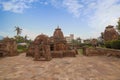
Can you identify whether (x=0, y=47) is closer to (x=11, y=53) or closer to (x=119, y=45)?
(x=11, y=53)

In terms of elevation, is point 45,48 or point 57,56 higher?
point 45,48

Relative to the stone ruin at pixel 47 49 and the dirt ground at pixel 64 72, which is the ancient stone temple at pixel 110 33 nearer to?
the stone ruin at pixel 47 49

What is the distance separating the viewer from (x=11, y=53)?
2164 cm

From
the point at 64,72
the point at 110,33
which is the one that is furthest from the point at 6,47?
the point at 110,33

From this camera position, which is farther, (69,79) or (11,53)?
(11,53)

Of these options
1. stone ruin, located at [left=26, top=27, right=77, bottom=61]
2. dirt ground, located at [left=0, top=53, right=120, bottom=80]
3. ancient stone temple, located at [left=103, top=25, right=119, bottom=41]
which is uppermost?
ancient stone temple, located at [left=103, top=25, right=119, bottom=41]

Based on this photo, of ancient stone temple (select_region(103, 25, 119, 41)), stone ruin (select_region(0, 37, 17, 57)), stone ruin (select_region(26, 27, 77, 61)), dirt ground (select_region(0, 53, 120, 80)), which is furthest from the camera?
ancient stone temple (select_region(103, 25, 119, 41))

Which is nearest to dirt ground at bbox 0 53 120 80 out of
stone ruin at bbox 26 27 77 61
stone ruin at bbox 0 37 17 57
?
stone ruin at bbox 26 27 77 61

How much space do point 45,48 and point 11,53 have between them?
9207 millimetres

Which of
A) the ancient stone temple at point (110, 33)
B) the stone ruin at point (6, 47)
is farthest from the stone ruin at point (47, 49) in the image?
the ancient stone temple at point (110, 33)

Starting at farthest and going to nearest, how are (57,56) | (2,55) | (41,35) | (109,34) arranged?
(109,34) < (2,55) < (41,35) < (57,56)

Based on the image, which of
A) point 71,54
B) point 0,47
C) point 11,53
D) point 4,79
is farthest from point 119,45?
point 0,47

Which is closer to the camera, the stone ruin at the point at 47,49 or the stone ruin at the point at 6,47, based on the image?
the stone ruin at the point at 47,49

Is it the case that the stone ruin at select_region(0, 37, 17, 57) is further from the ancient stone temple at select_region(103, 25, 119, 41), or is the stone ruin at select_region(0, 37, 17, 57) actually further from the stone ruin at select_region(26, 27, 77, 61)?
the ancient stone temple at select_region(103, 25, 119, 41)
